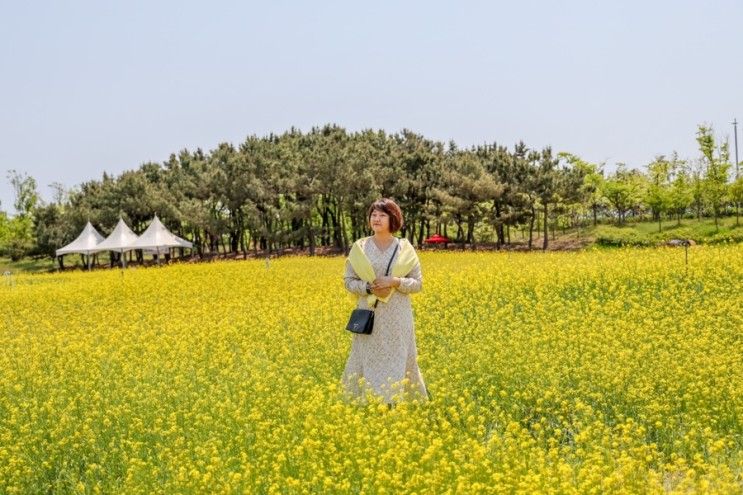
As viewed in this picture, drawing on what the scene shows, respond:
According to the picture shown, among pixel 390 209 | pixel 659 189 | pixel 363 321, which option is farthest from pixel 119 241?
pixel 390 209

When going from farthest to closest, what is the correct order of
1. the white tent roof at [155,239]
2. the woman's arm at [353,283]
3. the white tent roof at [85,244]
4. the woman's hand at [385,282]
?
the white tent roof at [85,244]
the white tent roof at [155,239]
the woman's arm at [353,283]
the woman's hand at [385,282]

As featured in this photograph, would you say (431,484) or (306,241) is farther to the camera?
(306,241)

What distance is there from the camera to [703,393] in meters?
7.34

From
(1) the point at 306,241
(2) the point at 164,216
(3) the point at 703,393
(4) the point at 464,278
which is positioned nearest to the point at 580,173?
(1) the point at 306,241

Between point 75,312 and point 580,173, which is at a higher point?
point 580,173

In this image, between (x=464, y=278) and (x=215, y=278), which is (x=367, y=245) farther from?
(x=215, y=278)

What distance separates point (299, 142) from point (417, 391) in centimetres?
5445

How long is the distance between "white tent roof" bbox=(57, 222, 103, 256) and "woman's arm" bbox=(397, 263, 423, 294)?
130 feet

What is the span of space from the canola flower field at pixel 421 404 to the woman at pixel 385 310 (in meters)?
0.33

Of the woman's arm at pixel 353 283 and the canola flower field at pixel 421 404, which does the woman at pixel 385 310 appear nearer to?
the woman's arm at pixel 353 283

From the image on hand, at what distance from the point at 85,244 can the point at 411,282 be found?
137 ft

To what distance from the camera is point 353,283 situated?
7.39 m

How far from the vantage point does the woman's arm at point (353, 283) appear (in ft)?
24.1

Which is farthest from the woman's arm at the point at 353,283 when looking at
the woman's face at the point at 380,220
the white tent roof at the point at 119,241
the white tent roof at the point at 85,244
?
the white tent roof at the point at 85,244
